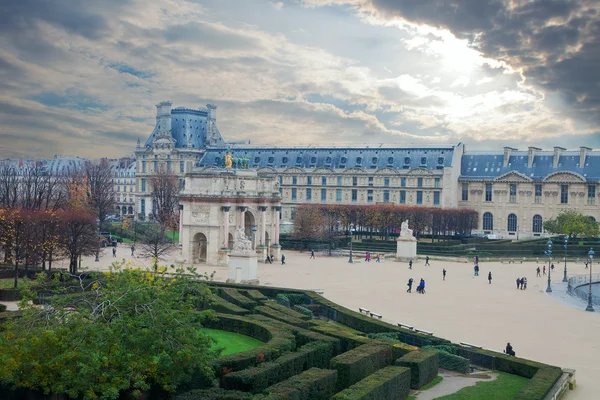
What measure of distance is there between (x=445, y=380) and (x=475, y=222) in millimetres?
77276

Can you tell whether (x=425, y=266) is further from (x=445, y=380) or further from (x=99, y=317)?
(x=99, y=317)

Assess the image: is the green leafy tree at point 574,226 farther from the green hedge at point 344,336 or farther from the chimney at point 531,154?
the green hedge at point 344,336

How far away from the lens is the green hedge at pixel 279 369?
Answer: 21.4 meters

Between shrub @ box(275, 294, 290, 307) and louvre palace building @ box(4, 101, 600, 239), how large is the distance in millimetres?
57758

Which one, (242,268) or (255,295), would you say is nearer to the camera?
(255,295)

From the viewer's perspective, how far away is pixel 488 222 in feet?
347

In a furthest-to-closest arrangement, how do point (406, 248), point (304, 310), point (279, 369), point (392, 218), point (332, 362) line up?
point (392, 218)
point (406, 248)
point (304, 310)
point (332, 362)
point (279, 369)

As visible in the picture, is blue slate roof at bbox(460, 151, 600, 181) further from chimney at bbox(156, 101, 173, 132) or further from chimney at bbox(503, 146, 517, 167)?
chimney at bbox(156, 101, 173, 132)

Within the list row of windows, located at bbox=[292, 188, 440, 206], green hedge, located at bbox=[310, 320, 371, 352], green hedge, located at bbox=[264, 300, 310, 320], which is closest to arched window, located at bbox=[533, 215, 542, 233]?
row of windows, located at bbox=[292, 188, 440, 206]

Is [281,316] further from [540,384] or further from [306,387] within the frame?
[540,384]

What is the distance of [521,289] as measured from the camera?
5153cm

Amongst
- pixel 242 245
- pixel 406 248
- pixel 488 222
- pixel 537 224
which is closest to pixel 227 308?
pixel 242 245

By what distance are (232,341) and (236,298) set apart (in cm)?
836

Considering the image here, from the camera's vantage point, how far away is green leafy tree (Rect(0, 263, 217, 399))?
1888 centimetres
